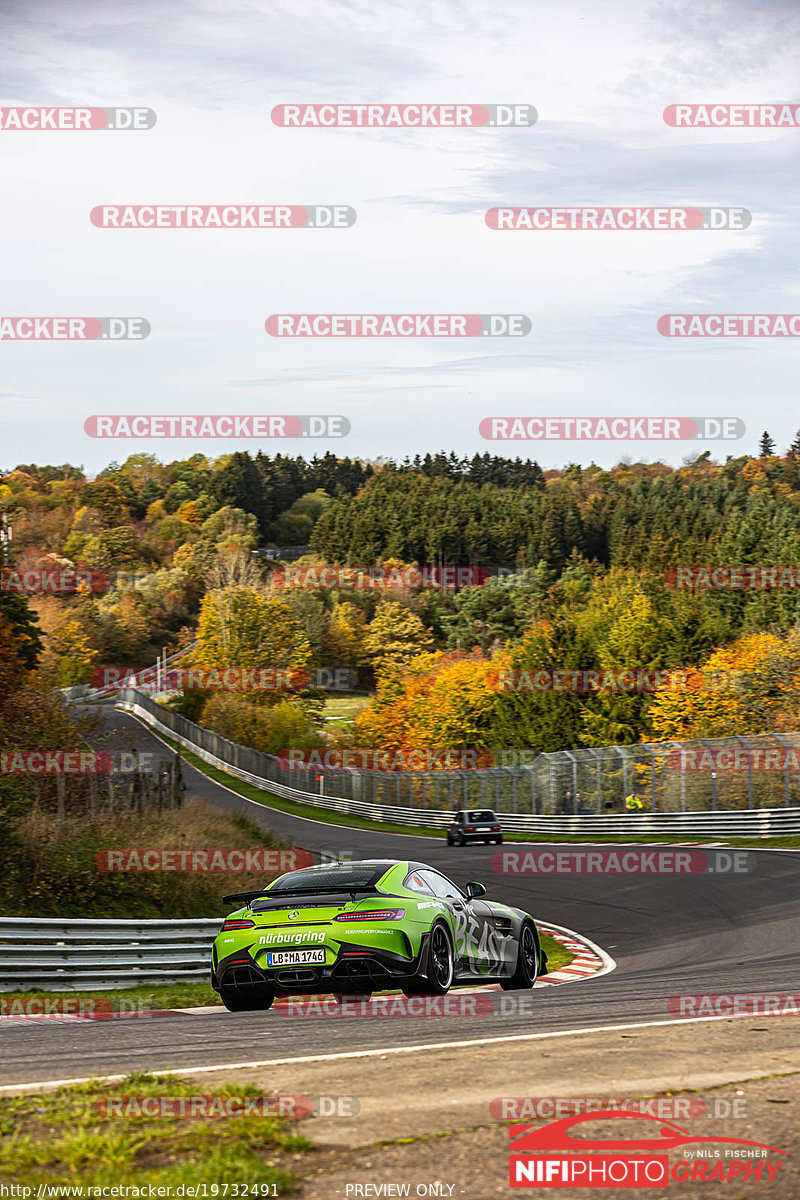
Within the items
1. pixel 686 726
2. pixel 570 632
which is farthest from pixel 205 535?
pixel 686 726

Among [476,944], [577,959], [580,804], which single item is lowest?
[580,804]

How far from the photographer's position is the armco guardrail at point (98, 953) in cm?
1305

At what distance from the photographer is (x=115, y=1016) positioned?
10836mm

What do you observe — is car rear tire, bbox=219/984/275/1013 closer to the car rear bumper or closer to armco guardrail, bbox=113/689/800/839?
the car rear bumper

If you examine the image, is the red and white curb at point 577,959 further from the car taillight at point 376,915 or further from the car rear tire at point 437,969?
the car taillight at point 376,915

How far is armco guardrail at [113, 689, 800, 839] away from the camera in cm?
3272

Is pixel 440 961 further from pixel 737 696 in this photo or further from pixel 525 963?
pixel 737 696

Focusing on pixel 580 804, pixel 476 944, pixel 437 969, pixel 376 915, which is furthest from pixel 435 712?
pixel 376 915

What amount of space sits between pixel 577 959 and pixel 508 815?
27.7 metres

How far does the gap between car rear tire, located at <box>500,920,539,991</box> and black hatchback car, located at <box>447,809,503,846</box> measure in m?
29.2

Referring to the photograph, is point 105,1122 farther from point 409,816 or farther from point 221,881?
point 409,816

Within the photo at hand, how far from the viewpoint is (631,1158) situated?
4.39 m

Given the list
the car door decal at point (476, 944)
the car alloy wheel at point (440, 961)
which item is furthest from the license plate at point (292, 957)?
the car door decal at point (476, 944)

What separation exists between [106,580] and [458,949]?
461ft
